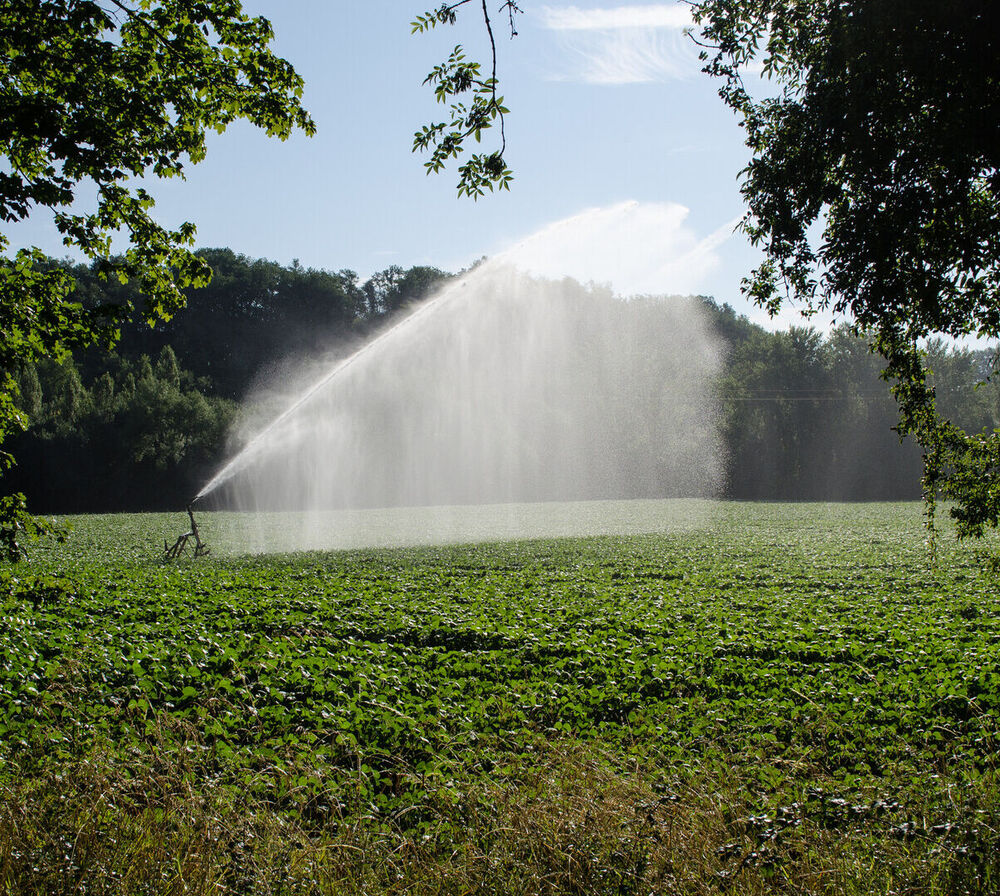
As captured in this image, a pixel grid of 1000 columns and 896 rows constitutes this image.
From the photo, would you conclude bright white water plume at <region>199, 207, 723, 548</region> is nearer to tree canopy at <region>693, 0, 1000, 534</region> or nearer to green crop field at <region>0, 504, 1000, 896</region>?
green crop field at <region>0, 504, 1000, 896</region>

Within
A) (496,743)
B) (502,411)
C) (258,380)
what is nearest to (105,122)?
(496,743)

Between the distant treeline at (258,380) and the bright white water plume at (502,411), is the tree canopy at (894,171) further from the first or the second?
the distant treeline at (258,380)

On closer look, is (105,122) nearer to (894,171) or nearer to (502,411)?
(894,171)

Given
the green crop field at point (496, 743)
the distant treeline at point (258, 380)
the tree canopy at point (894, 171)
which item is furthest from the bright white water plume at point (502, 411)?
the tree canopy at point (894, 171)

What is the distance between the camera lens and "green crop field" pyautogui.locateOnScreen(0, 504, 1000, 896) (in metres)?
4.38

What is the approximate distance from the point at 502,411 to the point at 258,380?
49460mm

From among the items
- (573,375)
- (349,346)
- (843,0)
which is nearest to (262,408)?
(349,346)

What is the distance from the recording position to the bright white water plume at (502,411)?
3503 centimetres

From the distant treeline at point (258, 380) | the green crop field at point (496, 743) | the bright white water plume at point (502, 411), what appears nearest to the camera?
the green crop field at point (496, 743)

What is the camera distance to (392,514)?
163 feet

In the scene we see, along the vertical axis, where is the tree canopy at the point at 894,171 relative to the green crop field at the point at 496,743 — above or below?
above

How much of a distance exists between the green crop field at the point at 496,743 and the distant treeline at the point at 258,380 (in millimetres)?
52924

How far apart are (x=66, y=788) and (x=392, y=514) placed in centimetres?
4456

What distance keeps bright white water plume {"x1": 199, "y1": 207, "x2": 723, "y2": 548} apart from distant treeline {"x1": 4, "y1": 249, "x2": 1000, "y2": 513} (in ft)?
15.3
